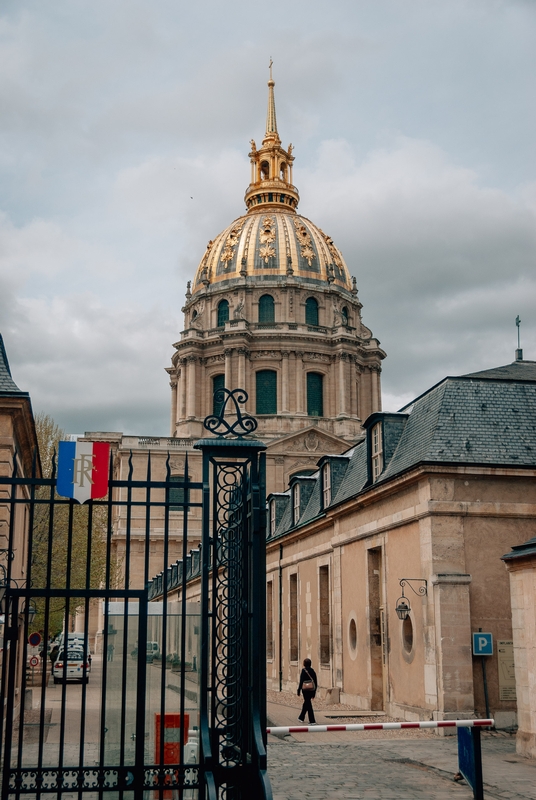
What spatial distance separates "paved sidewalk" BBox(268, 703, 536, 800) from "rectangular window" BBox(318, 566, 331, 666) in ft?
31.0

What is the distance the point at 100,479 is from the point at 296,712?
612 inches

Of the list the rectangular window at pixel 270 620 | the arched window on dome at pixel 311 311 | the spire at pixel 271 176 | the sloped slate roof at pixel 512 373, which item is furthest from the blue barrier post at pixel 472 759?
the spire at pixel 271 176

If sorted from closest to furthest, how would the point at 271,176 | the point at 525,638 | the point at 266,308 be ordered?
the point at 525,638 → the point at 266,308 → the point at 271,176

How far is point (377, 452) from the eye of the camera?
22.8m

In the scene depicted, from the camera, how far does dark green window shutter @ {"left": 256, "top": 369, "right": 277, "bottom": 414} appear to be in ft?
258

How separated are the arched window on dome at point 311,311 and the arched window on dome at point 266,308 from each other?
3183 millimetres

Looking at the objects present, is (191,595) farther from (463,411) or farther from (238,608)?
(238,608)

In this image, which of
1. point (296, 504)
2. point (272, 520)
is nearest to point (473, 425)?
point (296, 504)

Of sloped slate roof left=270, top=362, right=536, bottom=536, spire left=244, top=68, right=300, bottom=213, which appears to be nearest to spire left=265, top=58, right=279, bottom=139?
spire left=244, top=68, right=300, bottom=213

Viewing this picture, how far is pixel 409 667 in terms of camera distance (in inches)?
768

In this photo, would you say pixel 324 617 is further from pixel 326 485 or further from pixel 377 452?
pixel 377 452

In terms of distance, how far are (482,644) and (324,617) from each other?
9.74 metres

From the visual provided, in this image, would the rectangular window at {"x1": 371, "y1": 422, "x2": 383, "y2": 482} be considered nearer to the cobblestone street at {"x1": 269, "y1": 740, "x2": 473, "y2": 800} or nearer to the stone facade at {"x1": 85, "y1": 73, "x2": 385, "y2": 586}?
the cobblestone street at {"x1": 269, "y1": 740, "x2": 473, "y2": 800}

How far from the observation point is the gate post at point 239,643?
24.7 feet
